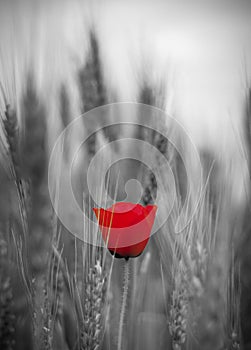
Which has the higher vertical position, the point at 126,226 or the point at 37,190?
the point at 37,190

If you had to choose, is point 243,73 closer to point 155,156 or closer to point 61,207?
point 155,156

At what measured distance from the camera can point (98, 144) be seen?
2.07ft

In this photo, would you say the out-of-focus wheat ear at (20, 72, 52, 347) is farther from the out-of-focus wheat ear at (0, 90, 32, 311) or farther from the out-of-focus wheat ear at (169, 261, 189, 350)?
the out-of-focus wheat ear at (169, 261, 189, 350)

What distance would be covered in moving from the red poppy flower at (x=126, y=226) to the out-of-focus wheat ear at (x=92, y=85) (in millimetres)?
217

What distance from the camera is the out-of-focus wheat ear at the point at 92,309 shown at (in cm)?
45

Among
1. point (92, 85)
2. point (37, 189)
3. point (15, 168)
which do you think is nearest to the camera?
point (37, 189)

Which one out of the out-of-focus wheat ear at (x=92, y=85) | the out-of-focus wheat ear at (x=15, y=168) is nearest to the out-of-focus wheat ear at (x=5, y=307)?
the out-of-focus wheat ear at (x=15, y=168)

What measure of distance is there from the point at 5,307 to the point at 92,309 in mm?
126

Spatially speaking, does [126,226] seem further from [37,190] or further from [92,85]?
[92,85]

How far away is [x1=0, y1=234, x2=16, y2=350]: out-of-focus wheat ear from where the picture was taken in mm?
453

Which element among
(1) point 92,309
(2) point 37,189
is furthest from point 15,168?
(1) point 92,309

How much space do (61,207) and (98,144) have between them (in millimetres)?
143

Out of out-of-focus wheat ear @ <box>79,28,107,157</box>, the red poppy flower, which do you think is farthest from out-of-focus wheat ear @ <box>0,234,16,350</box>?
out-of-focus wheat ear @ <box>79,28,107,157</box>

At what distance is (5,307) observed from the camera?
1.53 ft
